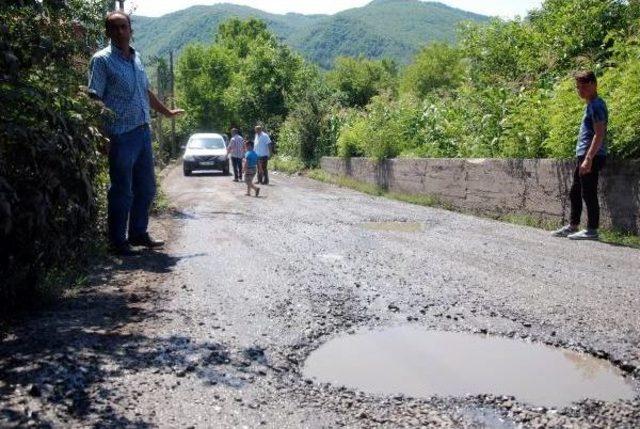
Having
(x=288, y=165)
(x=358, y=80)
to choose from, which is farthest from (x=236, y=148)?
(x=358, y=80)

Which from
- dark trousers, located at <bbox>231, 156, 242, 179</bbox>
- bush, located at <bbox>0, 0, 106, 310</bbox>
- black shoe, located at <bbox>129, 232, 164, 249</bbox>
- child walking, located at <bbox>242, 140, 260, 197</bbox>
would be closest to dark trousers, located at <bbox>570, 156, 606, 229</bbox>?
black shoe, located at <bbox>129, 232, 164, 249</bbox>

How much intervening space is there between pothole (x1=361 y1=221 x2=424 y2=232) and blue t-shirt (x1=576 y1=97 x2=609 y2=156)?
2.06 m

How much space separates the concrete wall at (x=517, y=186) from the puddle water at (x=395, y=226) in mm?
1736

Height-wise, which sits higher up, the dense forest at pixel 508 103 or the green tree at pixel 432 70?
the green tree at pixel 432 70

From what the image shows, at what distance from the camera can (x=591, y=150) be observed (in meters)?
6.74

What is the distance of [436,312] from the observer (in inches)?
152

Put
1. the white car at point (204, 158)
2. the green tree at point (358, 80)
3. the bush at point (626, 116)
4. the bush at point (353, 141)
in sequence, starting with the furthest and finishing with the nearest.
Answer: the green tree at point (358, 80)
the white car at point (204, 158)
the bush at point (353, 141)
the bush at point (626, 116)

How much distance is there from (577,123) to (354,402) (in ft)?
21.0

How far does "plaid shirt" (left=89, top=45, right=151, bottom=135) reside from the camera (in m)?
4.96

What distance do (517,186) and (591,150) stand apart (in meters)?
2.17

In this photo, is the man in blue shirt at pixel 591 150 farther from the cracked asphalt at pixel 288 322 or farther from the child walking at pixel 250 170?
the child walking at pixel 250 170

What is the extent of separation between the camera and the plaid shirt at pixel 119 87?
4.96m


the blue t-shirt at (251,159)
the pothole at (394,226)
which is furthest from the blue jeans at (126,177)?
the blue t-shirt at (251,159)

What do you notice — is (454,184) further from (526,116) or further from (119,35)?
(119,35)
